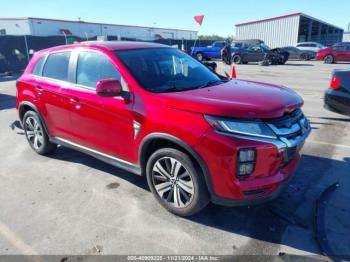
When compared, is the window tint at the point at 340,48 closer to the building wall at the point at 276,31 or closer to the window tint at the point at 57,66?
the building wall at the point at 276,31

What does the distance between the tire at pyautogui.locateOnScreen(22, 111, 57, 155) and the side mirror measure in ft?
6.92

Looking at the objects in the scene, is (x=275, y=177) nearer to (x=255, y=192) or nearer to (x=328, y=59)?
(x=255, y=192)

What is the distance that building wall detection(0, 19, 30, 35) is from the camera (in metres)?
34.2

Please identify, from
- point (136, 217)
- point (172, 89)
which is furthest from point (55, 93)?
point (136, 217)

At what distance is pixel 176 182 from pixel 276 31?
136 feet

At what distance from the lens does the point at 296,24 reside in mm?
38469

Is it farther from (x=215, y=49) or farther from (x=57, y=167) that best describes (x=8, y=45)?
(x=57, y=167)

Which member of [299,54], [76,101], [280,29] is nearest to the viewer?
[76,101]

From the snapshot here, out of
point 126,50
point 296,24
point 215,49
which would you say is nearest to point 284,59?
point 215,49

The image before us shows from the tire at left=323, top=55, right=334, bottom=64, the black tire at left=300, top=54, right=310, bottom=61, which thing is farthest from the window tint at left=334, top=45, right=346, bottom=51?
the black tire at left=300, top=54, right=310, bottom=61

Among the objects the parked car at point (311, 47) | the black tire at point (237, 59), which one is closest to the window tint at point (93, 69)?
the black tire at point (237, 59)

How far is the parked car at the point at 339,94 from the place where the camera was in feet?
19.8

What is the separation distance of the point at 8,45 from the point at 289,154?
21312 mm

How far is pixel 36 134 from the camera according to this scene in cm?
532
